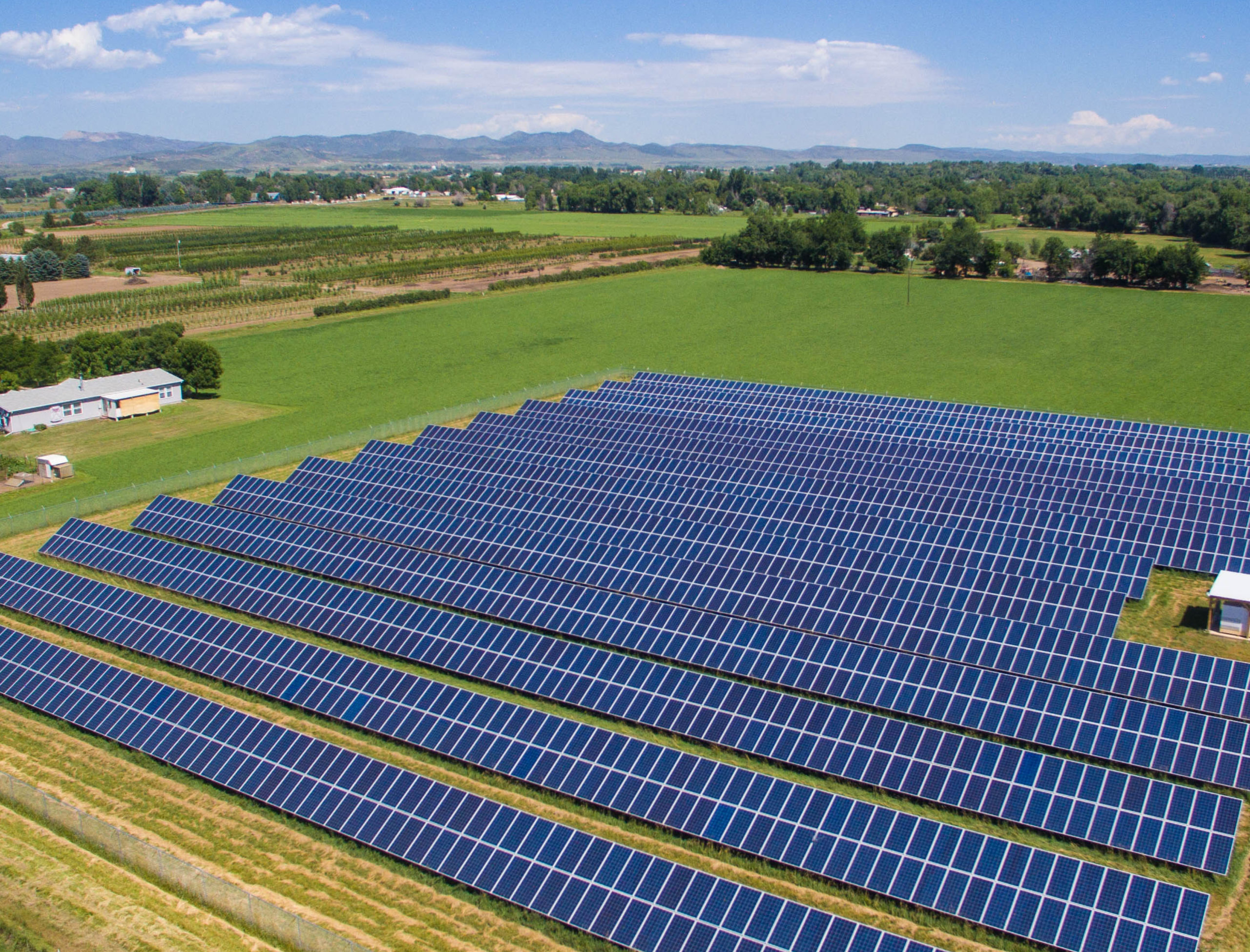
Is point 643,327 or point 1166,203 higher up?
point 1166,203

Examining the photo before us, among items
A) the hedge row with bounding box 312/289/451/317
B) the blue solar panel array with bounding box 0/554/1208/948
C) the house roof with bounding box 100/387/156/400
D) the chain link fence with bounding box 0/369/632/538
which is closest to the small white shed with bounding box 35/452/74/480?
the chain link fence with bounding box 0/369/632/538

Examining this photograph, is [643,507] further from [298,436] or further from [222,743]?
[298,436]

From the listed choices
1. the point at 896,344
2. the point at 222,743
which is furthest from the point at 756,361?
the point at 222,743

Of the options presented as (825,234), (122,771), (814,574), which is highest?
(825,234)

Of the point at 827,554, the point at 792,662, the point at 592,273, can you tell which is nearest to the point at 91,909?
the point at 792,662

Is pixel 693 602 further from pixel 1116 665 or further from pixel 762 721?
pixel 1116 665

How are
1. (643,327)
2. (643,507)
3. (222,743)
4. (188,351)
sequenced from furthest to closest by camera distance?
(643,327), (188,351), (643,507), (222,743)
